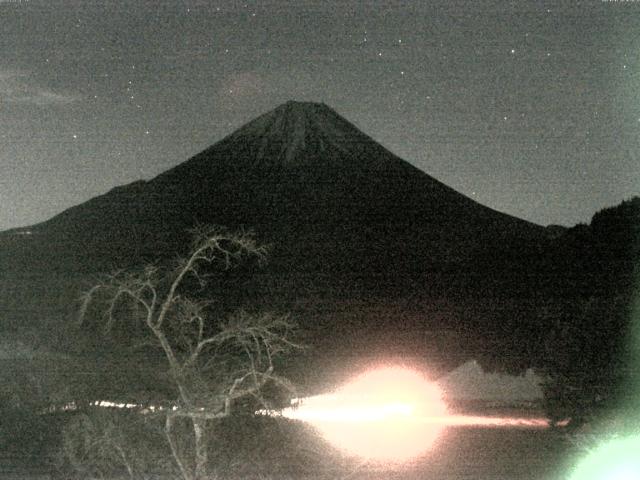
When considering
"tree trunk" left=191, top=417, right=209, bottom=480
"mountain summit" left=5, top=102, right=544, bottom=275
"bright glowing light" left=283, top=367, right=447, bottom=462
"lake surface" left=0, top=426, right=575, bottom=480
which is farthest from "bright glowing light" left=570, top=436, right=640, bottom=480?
"mountain summit" left=5, top=102, right=544, bottom=275

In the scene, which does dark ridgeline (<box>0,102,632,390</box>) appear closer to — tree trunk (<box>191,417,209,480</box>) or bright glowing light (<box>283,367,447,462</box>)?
bright glowing light (<box>283,367,447,462</box>)

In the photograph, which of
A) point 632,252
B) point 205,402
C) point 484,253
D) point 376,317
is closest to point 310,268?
point 484,253

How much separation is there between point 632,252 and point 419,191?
43911 mm

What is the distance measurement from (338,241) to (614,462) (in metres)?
38.1

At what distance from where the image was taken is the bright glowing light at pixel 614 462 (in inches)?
333

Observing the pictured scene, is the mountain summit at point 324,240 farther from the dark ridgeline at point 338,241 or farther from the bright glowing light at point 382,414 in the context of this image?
the bright glowing light at point 382,414

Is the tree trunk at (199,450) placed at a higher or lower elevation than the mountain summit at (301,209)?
lower

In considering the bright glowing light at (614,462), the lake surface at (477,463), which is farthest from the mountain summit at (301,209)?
the bright glowing light at (614,462)

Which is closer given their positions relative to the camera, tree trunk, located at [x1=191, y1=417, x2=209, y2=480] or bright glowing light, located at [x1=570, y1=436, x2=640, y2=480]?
tree trunk, located at [x1=191, y1=417, x2=209, y2=480]

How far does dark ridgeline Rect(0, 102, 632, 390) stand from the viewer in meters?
20.1

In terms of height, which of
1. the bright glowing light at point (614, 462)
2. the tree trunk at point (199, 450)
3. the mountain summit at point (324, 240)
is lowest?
the bright glowing light at point (614, 462)

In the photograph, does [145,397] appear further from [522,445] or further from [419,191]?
[419,191]

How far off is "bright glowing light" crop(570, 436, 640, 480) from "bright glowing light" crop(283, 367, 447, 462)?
2.30 meters

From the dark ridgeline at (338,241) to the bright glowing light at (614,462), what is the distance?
402 centimetres
